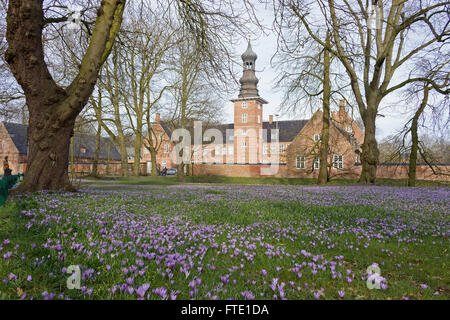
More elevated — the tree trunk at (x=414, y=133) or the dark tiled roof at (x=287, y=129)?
the dark tiled roof at (x=287, y=129)

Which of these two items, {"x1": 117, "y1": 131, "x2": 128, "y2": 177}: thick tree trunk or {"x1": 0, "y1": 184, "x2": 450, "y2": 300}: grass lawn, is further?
{"x1": 117, "y1": 131, "x2": 128, "y2": 177}: thick tree trunk

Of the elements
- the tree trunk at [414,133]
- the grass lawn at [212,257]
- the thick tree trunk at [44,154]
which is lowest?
the grass lawn at [212,257]

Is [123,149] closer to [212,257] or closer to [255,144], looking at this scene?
[212,257]

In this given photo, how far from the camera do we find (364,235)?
425 cm

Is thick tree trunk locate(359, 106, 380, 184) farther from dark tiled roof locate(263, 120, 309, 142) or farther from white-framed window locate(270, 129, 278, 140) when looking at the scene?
white-framed window locate(270, 129, 278, 140)

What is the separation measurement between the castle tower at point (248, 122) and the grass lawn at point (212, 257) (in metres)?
57.8

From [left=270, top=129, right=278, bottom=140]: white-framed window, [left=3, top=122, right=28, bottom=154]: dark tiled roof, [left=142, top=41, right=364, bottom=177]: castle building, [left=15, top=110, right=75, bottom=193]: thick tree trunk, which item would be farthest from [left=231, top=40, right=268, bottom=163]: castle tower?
[left=15, top=110, right=75, bottom=193]: thick tree trunk

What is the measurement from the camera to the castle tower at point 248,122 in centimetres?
6112

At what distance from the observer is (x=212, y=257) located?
3002mm

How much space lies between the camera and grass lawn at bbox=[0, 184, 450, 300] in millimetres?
2170

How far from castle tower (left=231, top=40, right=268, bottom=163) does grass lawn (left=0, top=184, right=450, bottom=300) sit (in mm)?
57811

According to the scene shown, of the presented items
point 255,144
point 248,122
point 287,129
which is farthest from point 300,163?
point 287,129

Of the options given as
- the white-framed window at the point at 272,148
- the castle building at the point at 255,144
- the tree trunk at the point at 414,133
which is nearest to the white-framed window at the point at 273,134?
the castle building at the point at 255,144

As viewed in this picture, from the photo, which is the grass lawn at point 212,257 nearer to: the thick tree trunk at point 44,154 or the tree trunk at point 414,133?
the thick tree trunk at point 44,154
